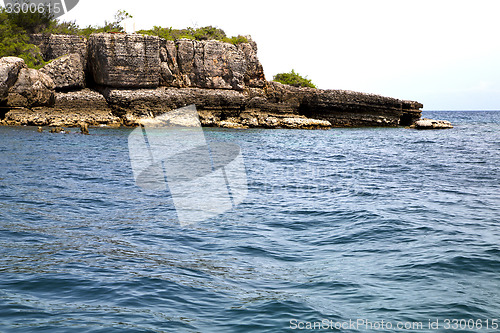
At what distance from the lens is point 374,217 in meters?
8.80

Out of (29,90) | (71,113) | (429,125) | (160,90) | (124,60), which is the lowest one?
(429,125)

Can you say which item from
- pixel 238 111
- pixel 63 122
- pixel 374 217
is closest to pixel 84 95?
pixel 63 122

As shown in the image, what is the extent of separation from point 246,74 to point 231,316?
135 ft

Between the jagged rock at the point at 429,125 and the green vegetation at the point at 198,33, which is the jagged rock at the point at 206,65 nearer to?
the green vegetation at the point at 198,33

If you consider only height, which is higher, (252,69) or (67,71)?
(252,69)

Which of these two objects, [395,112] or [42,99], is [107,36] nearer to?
[42,99]

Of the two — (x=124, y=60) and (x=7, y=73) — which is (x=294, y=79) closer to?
(x=124, y=60)

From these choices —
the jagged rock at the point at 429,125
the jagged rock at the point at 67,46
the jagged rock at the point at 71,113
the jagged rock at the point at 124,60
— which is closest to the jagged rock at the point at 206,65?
the jagged rock at the point at 124,60

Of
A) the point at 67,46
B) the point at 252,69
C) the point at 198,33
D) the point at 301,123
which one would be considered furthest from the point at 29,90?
the point at 301,123

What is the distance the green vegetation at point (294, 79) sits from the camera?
5147 cm

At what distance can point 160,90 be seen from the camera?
39.3 meters

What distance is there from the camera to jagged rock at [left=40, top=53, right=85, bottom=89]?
37156 mm

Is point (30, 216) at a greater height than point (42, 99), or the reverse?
point (42, 99)

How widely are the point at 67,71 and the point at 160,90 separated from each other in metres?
7.66
